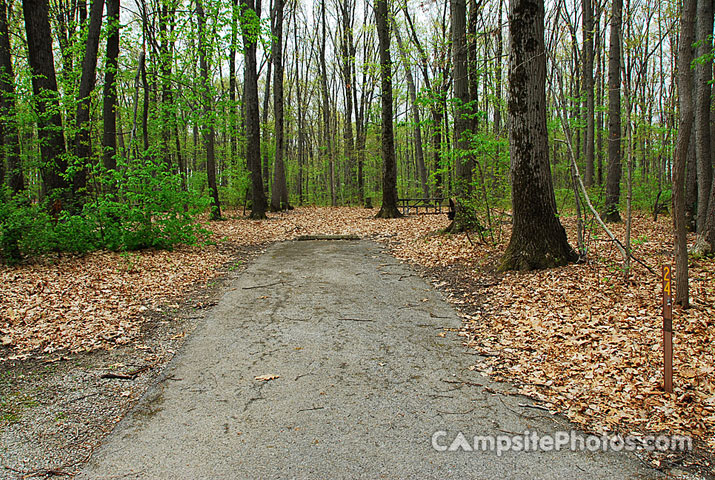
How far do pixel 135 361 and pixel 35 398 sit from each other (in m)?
0.85

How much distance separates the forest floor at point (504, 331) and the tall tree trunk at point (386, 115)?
27.3 feet

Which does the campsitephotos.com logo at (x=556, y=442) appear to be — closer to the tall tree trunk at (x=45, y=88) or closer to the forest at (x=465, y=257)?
the forest at (x=465, y=257)

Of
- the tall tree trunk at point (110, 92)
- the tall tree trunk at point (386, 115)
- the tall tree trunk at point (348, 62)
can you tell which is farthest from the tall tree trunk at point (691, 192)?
the tall tree trunk at point (348, 62)

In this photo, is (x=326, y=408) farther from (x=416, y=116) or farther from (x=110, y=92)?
(x=416, y=116)

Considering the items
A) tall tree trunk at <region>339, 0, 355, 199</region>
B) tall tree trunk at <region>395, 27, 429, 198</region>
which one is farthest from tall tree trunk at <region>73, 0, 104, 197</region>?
tall tree trunk at <region>339, 0, 355, 199</region>

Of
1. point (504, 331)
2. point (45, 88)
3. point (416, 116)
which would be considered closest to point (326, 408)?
point (504, 331)

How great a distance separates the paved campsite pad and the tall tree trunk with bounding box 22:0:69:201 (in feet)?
22.0

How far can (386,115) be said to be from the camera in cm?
1619

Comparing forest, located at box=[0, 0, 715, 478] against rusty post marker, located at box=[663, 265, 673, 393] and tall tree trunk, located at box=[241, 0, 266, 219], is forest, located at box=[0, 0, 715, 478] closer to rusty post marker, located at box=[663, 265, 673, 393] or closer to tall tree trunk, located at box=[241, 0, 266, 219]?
rusty post marker, located at box=[663, 265, 673, 393]

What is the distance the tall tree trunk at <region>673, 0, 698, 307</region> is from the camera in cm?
409

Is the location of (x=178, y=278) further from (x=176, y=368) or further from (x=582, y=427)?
(x=582, y=427)

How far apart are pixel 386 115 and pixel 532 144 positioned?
10401 millimetres

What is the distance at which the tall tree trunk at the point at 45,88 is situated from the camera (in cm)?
927

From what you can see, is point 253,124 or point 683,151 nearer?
point 683,151
